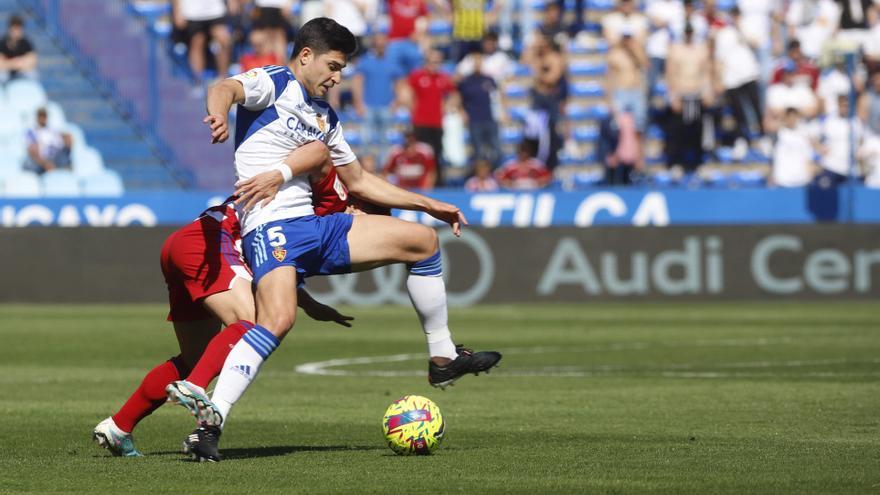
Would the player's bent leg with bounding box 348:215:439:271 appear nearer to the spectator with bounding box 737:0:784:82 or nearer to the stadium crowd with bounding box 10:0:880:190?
the stadium crowd with bounding box 10:0:880:190

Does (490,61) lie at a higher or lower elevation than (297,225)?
lower

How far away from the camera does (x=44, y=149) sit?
87.6 feet

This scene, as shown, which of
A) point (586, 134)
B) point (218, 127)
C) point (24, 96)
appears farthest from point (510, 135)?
point (218, 127)

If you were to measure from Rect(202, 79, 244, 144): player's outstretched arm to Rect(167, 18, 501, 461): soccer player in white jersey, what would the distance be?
1 centimetres

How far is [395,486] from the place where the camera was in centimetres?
718

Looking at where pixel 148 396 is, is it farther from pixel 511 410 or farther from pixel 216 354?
pixel 511 410

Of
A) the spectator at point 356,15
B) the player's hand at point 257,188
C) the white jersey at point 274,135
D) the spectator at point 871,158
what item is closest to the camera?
the player's hand at point 257,188

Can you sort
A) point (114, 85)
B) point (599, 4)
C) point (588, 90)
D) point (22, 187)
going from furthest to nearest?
1. point (599, 4)
2. point (588, 90)
3. point (114, 85)
4. point (22, 187)

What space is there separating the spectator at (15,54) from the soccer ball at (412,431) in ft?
68.5

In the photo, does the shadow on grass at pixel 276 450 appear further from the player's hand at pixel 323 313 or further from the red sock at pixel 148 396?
the player's hand at pixel 323 313

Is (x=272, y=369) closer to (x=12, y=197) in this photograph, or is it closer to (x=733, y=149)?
(x=12, y=197)

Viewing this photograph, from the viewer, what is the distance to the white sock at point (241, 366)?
7.89 metres

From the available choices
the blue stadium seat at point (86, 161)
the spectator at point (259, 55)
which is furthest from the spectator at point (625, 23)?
the blue stadium seat at point (86, 161)

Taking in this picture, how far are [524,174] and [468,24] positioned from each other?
413 cm
